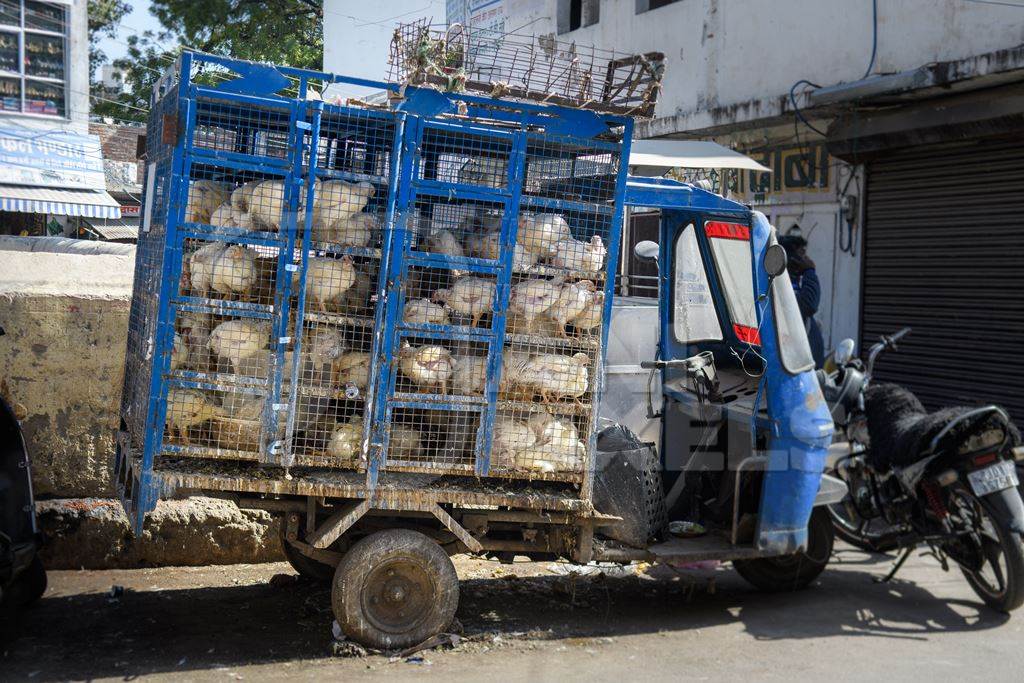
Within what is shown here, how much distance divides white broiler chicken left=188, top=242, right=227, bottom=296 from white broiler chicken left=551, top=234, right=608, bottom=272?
1429 mm

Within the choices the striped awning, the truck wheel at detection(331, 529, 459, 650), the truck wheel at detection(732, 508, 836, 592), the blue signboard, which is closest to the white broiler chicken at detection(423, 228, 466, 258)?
the truck wheel at detection(331, 529, 459, 650)

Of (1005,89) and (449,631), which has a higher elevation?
(1005,89)

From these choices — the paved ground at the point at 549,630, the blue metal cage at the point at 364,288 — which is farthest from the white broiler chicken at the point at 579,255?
the paved ground at the point at 549,630

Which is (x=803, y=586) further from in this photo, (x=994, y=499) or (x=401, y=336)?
(x=401, y=336)

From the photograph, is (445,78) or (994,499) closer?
(445,78)

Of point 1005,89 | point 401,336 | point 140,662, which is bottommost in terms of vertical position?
point 140,662

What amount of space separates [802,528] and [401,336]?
2.34 m

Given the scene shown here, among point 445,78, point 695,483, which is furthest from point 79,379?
point 695,483

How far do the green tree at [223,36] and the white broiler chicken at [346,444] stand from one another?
15.5m

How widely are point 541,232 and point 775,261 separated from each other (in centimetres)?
130

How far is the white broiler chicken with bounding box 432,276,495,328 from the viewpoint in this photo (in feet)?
13.6

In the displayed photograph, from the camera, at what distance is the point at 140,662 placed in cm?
408

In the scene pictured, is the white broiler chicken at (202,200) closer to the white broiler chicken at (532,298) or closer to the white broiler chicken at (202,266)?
the white broiler chicken at (202,266)

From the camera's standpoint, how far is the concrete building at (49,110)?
15.1m
